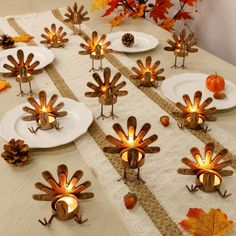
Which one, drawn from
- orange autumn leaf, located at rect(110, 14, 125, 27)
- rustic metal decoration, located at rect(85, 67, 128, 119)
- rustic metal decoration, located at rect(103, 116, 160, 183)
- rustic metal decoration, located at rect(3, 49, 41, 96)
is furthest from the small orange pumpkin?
orange autumn leaf, located at rect(110, 14, 125, 27)

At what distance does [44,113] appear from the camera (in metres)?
0.83

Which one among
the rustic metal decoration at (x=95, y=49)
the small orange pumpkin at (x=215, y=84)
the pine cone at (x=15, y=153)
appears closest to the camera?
the pine cone at (x=15, y=153)

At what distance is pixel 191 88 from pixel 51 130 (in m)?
0.40

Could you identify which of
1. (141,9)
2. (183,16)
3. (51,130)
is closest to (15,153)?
(51,130)

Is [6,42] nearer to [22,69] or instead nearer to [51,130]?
[22,69]

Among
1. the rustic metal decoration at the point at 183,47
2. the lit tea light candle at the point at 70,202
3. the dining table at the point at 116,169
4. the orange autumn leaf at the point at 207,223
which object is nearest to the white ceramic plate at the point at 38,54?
the dining table at the point at 116,169

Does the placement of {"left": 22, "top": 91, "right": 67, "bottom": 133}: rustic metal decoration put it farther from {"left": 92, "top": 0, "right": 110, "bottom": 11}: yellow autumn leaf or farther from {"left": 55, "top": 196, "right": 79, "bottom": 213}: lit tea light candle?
{"left": 92, "top": 0, "right": 110, "bottom": 11}: yellow autumn leaf

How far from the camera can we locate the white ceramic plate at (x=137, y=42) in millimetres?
1261

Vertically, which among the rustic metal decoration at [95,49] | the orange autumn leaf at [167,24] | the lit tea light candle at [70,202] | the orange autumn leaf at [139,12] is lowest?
the orange autumn leaf at [167,24]

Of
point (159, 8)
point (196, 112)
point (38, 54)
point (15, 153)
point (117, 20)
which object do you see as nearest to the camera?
point (15, 153)

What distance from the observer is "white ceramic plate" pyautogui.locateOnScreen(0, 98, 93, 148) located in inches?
31.8

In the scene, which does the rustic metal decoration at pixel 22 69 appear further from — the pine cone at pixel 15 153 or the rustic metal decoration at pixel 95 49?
the pine cone at pixel 15 153

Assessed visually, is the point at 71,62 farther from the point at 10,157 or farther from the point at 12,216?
the point at 12,216

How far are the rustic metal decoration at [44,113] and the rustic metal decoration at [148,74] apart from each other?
28cm
